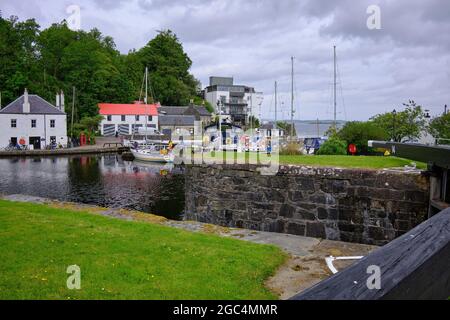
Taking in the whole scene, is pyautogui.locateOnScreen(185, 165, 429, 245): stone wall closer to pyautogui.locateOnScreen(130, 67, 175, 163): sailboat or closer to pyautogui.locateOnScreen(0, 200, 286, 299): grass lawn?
pyautogui.locateOnScreen(0, 200, 286, 299): grass lawn

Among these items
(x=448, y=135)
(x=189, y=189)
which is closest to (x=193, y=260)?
(x=189, y=189)

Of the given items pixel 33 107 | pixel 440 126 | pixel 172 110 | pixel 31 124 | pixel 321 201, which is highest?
pixel 172 110

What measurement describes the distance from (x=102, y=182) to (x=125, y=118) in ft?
155

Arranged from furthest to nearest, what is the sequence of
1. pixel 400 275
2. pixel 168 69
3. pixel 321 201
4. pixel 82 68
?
pixel 168 69 < pixel 82 68 < pixel 321 201 < pixel 400 275

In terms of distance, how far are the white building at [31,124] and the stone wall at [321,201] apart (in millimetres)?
54423

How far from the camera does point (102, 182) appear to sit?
3259 cm

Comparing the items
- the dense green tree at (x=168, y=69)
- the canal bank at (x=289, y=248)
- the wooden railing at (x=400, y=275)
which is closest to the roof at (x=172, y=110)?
the dense green tree at (x=168, y=69)

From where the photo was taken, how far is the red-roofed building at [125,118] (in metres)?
76.8

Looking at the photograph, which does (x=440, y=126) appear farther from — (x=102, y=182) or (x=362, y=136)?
(x=102, y=182)

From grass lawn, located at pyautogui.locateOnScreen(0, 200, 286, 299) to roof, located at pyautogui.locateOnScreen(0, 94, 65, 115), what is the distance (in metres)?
56.4

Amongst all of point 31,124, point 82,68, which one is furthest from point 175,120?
point 31,124

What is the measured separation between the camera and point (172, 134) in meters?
73.0

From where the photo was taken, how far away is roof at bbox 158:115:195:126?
81.8 metres

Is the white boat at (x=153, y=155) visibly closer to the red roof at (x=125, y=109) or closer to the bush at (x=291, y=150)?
the red roof at (x=125, y=109)
